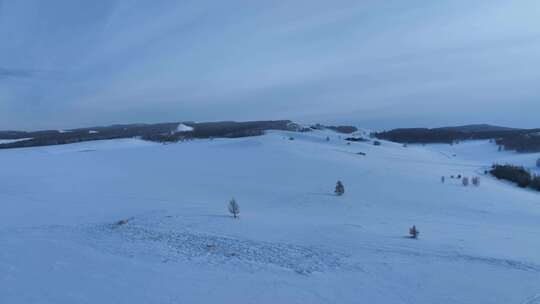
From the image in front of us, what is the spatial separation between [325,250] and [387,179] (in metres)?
11.3

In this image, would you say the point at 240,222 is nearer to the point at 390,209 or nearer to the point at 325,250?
the point at 325,250

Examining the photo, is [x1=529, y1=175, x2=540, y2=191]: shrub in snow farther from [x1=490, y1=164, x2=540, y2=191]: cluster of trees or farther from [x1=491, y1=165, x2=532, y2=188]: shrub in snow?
[x1=491, y1=165, x2=532, y2=188]: shrub in snow

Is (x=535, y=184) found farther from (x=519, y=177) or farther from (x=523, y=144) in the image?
(x=523, y=144)

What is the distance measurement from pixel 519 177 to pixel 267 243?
18.0 meters

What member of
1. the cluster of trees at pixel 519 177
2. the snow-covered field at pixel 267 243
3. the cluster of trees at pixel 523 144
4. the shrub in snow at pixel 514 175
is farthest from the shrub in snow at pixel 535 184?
the cluster of trees at pixel 523 144

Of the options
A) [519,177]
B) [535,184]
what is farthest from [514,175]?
[535,184]

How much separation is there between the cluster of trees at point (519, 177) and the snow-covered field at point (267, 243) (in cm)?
374

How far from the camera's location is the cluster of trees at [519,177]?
19209 mm

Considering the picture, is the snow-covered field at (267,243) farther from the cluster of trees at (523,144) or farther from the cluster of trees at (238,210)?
the cluster of trees at (523,144)

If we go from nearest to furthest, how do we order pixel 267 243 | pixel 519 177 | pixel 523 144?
pixel 267 243 < pixel 519 177 < pixel 523 144

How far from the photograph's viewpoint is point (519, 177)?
21.0 meters

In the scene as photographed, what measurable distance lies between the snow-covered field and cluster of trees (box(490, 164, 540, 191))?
3740mm

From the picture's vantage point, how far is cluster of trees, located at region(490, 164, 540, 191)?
1921cm

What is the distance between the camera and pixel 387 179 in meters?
18.2
